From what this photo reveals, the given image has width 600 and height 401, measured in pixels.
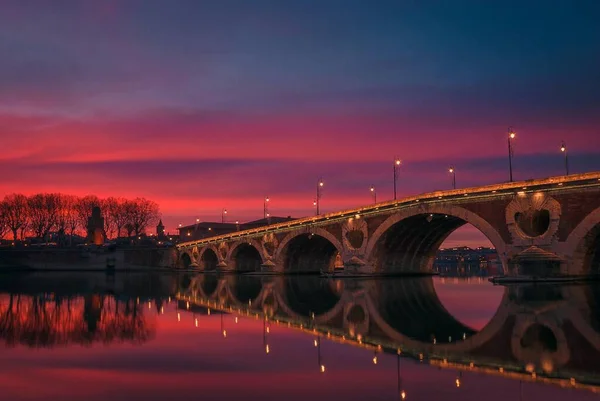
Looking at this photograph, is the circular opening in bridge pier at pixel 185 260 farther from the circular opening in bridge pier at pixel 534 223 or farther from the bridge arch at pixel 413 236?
the circular opening in bridge pier at pixel 534 223

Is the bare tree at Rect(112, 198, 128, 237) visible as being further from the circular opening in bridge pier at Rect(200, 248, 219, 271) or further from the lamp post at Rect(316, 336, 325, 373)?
the lamp post at Rect(316, 336, 325, 373)

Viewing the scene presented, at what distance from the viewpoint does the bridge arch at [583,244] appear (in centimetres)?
5234

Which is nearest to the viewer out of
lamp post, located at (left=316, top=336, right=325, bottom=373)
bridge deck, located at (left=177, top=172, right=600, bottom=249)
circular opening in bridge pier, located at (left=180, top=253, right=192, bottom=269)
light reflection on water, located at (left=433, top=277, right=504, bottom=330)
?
lamp post, located at (left=316, top=336, right=325, bottom=373)

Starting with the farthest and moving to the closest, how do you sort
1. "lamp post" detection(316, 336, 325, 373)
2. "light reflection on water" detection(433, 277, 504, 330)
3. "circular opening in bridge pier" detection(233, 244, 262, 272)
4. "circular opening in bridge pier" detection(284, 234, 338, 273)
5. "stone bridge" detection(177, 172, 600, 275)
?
"circular opening in bridge pier" detection(233, 244, 262, 272), "circular opening in bridge pier" detection(284, 234, 338, 273), "stone bridge" detection(177, 172, 600, 275), "light reflection on water" detection(433, 277, 504, 330), "lamp post" detection(316, 336, 325, 373)

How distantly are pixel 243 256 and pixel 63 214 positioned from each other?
69097mm

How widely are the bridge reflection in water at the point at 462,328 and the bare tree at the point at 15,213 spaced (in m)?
129

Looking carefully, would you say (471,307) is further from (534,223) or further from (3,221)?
(3,221)

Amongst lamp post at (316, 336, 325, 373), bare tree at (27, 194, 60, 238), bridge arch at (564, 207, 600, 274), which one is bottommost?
lamp post at (316, 336, 325, 373)

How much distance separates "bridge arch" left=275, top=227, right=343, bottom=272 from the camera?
102 meters

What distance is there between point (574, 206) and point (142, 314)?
117ft

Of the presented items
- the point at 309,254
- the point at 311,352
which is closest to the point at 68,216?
the point at 309,254

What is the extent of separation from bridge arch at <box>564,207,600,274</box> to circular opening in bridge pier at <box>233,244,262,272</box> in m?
76.2

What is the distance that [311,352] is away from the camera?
917 inches

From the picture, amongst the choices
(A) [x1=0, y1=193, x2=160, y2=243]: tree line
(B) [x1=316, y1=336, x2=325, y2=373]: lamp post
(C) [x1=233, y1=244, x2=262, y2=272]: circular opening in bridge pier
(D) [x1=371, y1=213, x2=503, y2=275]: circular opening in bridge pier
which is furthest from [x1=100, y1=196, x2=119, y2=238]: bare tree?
(B) [x1=316, y1=336, x2=325, y2=373]: lamp post
